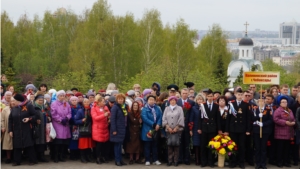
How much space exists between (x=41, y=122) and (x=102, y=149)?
163 centimetres

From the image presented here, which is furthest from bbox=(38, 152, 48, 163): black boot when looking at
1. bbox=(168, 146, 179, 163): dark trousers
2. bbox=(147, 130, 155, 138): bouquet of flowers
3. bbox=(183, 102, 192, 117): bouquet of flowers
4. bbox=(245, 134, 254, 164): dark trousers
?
bbox=(245, 134, 254, 164): dark trousers

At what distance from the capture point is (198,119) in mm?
11773

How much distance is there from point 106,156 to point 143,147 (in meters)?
0.95

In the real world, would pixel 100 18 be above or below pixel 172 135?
above

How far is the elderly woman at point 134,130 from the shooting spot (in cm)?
1187

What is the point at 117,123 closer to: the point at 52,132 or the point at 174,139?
the point at 174,139

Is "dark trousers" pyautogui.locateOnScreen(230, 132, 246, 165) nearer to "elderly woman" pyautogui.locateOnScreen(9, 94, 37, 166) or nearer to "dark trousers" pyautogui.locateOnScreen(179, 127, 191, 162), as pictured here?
"dark trousers" pyautogui.locateOnScreen(179, 127, 191, 162)

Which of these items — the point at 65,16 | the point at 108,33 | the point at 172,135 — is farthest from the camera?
the point at 65,16

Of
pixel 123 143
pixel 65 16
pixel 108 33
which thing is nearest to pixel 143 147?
pixel 123 143

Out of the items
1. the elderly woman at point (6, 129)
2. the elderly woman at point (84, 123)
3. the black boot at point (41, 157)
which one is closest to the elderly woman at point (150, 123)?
the elderly woman at point (84, 123)

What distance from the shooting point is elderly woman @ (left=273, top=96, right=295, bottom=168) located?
1161 centimetres

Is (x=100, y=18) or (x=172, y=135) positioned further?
(x=100, y=18)

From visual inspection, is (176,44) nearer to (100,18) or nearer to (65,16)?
(100,18)

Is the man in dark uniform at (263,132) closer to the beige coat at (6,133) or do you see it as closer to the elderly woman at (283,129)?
the elderly woman at (283,129)
